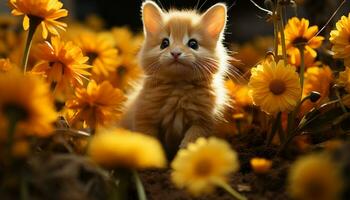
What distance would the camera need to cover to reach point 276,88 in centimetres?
181

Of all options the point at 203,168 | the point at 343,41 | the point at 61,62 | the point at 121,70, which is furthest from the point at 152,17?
the point at 203,168

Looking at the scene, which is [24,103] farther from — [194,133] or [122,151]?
[194,133]

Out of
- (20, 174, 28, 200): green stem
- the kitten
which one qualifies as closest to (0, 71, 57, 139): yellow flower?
(20, 174, 28, 200): green stem

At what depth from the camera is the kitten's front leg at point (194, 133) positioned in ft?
6.61

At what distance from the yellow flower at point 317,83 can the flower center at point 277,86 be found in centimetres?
23

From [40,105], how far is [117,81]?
184 cm

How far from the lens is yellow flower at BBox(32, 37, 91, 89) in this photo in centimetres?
188

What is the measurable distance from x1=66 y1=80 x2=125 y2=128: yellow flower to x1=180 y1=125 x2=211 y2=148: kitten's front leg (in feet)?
0.96

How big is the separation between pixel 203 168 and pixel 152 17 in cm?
133

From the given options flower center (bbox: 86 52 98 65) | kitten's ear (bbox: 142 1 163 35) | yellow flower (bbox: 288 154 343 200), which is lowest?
yellow flower (bbox: 288 154 343 200)

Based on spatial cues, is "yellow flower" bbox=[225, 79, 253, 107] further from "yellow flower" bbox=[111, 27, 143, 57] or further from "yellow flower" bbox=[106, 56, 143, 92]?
"yellow flower" bbox=[111, 27, 143, 57]

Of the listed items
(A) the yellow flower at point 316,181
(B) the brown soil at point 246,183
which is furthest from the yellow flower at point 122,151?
(B) the brown soil at point 246,183

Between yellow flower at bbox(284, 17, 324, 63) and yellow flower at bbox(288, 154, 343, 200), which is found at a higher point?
yellow flower at bbox(284, 17, 324, 63)

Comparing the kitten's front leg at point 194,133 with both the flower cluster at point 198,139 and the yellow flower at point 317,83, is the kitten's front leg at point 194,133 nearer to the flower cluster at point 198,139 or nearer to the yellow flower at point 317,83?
the flower cluster at point 198,139
